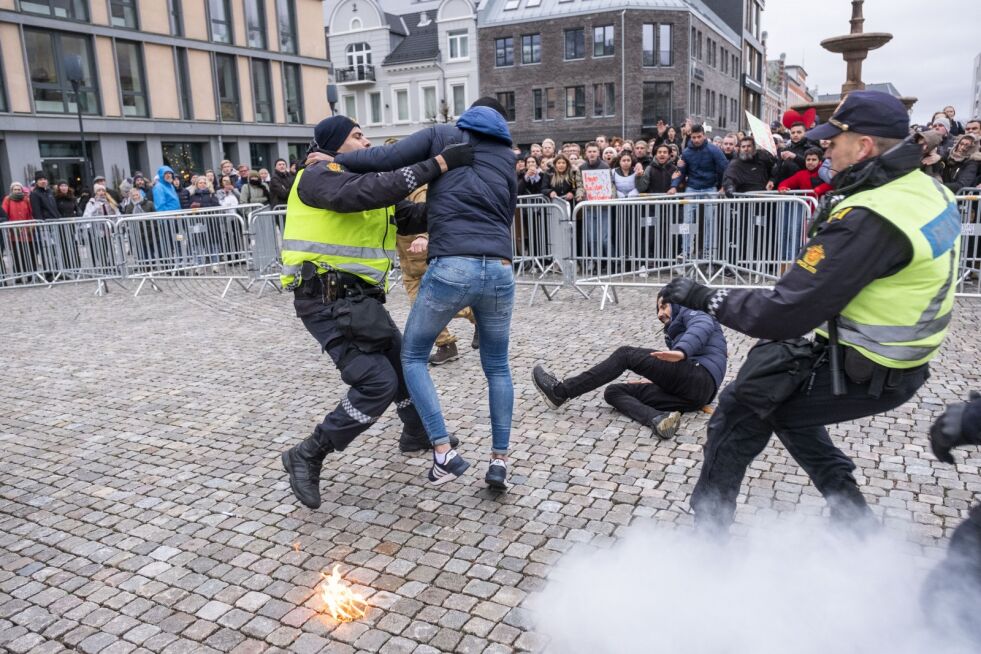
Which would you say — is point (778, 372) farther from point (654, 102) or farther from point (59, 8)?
point (654, 102)

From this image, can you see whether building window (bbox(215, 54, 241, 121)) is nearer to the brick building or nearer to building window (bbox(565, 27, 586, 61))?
the brick building

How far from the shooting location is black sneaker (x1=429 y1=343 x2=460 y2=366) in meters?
7.07

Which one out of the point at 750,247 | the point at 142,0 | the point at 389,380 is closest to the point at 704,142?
the point at 750,247

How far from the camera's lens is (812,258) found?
262cm

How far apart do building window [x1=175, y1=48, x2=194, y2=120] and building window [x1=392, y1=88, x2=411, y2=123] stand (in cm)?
2379

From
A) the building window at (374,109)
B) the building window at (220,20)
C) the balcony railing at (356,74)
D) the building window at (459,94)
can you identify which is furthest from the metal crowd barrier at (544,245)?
the building window at (374,109)

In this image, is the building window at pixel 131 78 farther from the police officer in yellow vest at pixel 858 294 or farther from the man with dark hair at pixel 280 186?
the police officer in yellow vest at pixel 858 294

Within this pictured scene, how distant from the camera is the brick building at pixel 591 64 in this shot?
45.7 metres

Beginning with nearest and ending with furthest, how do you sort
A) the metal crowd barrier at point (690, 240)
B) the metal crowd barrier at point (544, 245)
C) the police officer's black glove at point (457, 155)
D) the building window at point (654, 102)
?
the police officer's black glove at point (457, 155)
the metal crowd barrier at point (690, 240)
the metal crowd barrier at point (544, 245)
the building window at point (654, 102)

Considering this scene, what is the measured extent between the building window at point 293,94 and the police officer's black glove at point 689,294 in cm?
3475

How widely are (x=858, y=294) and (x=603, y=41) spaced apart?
154ft

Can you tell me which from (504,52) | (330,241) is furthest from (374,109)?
(330,241)

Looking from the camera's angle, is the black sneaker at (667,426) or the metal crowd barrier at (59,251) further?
the metal crowd barrier at (59,251)

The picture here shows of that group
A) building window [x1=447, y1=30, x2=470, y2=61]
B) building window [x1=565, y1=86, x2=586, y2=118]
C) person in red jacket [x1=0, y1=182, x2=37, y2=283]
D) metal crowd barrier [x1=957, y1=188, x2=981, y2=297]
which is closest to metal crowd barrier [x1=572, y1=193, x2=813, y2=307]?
metal crowd barrier [x1=957, y1=188, x2=981, y2=297]
